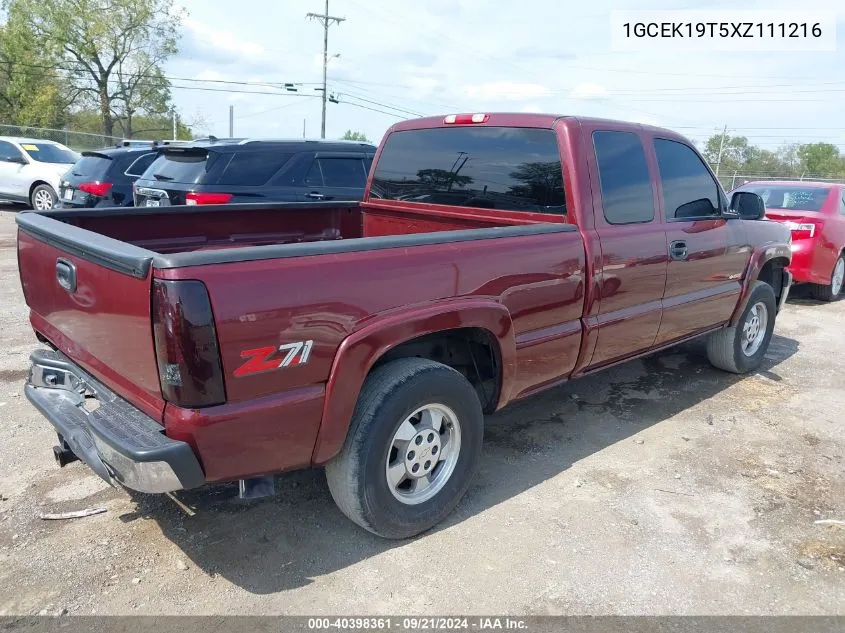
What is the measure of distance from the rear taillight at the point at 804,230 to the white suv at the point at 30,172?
13.7m

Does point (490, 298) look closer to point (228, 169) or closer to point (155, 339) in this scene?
point (155, 339)

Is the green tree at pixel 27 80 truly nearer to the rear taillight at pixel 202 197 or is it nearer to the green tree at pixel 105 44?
the green tree at pixel 105 44

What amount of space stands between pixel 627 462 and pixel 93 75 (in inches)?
1704

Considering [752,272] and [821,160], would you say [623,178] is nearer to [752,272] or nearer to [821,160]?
[752,272]

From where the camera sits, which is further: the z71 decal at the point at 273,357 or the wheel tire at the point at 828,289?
the wheel tire at the point at 828,289

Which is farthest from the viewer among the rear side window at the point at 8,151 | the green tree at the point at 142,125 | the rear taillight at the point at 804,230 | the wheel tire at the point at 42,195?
the green tree at the point at 142,125

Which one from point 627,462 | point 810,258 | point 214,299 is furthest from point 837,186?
point 214,299

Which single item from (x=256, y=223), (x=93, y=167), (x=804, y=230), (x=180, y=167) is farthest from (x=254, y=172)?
(x=804, y=230)

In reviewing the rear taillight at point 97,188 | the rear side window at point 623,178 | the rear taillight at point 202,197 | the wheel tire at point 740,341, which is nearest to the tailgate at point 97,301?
the rear side window at point 623,178

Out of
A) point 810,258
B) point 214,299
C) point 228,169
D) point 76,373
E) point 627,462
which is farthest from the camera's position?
point 810,258

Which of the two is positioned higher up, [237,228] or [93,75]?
[93,75]

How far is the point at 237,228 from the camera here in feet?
14.3

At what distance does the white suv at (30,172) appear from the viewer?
14.2m

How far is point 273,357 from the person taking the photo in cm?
240
